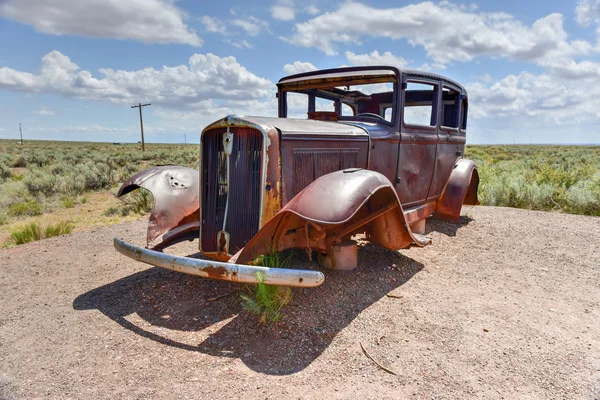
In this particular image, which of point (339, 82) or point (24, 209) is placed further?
point (24, 209)

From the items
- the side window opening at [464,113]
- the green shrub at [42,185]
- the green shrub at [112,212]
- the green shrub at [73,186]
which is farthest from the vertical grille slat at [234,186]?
the green shrub at [42,185]

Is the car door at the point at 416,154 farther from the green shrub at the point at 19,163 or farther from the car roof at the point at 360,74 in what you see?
the green shrub at the point at 19,163

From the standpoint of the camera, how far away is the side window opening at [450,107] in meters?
5.77

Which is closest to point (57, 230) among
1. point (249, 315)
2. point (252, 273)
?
point (249, 315)

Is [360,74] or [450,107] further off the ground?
[360,74]

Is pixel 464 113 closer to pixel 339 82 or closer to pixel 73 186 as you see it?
pixel 339 82

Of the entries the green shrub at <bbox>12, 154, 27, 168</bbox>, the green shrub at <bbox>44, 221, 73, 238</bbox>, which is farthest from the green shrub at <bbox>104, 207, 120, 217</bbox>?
the green shrub at <bbox>12, 154, 27, 168</bbox>

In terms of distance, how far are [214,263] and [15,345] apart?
1833mm

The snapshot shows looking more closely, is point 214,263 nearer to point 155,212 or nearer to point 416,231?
point 155,212

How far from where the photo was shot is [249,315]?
132 inches

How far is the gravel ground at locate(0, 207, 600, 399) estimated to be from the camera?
258 cm

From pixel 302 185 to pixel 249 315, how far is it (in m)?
1.24

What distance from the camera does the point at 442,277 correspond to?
4309 millimetres

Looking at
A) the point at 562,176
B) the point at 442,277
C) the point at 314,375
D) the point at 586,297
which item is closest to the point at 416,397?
the point at 314,375
